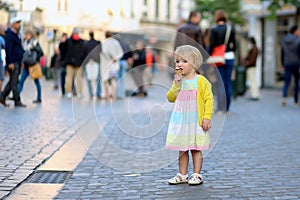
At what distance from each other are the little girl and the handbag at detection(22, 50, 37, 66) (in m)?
10.2

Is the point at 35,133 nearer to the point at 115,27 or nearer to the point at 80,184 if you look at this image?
the point at 80,184

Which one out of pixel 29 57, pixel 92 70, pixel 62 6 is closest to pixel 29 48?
pixel 29 57

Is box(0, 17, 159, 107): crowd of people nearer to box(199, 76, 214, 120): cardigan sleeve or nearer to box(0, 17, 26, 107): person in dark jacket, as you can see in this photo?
box(0, 17, 26, 107): person in dark jacket

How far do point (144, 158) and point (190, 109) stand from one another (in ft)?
5.73

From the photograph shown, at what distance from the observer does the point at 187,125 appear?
19.9ft

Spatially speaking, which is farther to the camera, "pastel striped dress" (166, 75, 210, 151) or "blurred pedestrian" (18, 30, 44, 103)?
"blurred pedestrian" (18, 30, 44, 103)

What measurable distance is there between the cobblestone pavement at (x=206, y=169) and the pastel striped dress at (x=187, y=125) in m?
0.34

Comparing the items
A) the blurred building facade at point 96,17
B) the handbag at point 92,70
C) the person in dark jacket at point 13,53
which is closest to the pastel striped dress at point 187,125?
the person in dark jacket at point 13,53

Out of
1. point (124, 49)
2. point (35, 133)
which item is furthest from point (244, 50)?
point (35, 133)

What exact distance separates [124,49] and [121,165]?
883 centimetres

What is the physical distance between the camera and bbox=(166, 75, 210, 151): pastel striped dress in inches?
239

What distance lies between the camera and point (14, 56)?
14336 mm

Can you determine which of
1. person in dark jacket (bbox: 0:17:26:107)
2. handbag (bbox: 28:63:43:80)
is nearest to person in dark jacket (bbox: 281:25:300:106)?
handbag (bbox: 28:63:43:80)

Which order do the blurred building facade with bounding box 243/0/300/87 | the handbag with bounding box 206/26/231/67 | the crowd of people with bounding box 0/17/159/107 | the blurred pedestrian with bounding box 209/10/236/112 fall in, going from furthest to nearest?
the blurred building facade with bounding box 243/0/300/87, the crowd of people with bounding box 0/17/159/107, the blurred pedestrian with bounding box 209/10/236/112, the handbag with bounding box 206/26/231/67
